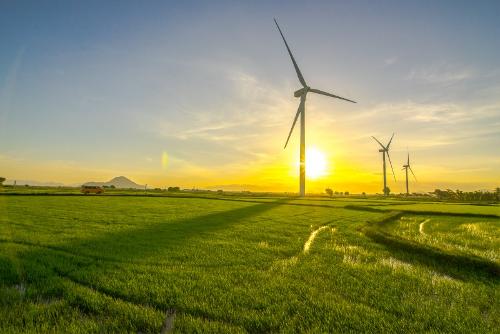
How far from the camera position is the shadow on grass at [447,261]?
36.6 ft

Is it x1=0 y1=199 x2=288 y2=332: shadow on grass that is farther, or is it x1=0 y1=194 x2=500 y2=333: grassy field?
x1=0 y1=199 x2=288 y2=332: shadow on grass

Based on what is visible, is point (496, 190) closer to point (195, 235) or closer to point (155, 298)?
point (195, 235)

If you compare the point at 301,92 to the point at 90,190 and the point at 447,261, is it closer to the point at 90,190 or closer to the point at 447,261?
the point at 90,190

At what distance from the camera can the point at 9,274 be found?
30.8 ft

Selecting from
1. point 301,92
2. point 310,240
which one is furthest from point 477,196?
point 310,240

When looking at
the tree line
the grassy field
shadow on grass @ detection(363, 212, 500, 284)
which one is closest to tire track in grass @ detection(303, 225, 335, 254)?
the grassy field

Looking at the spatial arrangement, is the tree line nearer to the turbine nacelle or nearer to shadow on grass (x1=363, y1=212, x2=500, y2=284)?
the turbine nacelle

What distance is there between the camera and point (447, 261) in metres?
13.0

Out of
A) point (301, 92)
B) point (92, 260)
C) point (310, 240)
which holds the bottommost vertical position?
point (310, 240)

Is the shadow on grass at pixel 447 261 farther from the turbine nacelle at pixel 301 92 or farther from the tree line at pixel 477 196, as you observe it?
the tree line at pixel 477 196

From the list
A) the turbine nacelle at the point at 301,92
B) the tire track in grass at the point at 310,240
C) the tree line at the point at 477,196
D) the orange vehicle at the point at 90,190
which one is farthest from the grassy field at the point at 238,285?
the tree line at the point at 477,196

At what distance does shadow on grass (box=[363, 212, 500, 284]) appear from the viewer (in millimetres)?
11156

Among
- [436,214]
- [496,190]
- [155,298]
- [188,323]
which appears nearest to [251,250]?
[155,298]

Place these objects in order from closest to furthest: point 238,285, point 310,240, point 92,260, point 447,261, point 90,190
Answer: point 238,285, point 92,260, point 447,261, point 310,240, point 90,190
